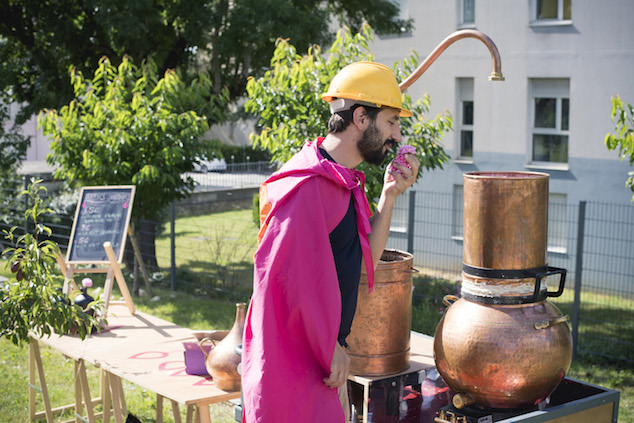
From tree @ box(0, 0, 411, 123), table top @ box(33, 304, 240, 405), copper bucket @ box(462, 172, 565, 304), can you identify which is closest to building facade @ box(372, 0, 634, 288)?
tree @ box(0, 0, 411, 123)

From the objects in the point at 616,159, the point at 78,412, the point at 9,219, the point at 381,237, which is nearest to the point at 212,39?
the point at 9,219

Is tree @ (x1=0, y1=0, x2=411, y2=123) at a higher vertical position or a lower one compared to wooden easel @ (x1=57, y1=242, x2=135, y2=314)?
higher

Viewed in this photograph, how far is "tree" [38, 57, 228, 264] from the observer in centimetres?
917

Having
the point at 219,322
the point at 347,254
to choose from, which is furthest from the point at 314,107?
the point at 347,254

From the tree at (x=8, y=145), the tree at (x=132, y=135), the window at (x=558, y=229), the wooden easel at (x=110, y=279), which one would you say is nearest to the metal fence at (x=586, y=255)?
the window at (x=558, y=229)

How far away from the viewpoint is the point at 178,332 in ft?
17.0

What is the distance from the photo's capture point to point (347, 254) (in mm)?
2594

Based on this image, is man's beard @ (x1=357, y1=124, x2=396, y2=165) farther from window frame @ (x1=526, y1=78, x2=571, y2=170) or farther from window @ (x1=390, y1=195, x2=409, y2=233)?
window frame @ (x1=526, y1=78, x2=571, y2=170)

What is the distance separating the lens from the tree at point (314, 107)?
718 centimetres

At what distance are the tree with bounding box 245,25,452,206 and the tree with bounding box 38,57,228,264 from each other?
1.97 meters

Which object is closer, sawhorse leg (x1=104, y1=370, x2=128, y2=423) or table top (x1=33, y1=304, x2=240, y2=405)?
table top (x1=33, y1=304, x2=240, y2=405)

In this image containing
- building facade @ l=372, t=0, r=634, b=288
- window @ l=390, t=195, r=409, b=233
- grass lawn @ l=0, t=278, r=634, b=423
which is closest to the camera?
grass lawn @ l=0, t=278, r=634, b=423

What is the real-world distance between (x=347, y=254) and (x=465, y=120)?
12396 mm

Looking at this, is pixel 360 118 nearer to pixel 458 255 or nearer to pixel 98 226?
pixel 98 226
